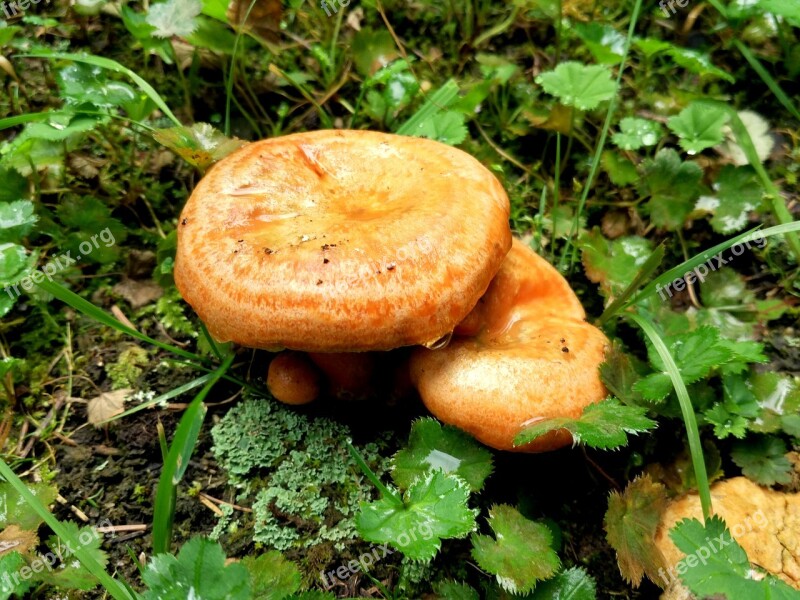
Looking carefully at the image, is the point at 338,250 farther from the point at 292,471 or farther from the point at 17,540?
the point at 17,540

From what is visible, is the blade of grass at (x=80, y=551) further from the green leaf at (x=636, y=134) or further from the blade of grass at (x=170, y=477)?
the green leaf at (x=636, y=134)

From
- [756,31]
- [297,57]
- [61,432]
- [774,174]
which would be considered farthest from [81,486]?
[756,31]

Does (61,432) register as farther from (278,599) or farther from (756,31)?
(756,31)

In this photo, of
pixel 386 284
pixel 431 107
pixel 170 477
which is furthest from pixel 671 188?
pixel 170 477

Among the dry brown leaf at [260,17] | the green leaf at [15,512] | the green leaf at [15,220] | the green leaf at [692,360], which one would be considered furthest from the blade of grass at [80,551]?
the dry brown leaf at [260,17]

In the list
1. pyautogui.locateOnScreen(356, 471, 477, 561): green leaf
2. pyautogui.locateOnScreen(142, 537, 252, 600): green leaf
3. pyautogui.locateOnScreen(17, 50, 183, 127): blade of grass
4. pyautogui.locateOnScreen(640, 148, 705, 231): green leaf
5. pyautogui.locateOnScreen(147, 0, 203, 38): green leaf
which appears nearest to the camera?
pyautogui.locateOnScreen(142, 537, 252, 600): green leaf

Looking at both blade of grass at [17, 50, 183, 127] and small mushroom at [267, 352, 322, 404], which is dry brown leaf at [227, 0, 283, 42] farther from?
small mushroom at [267, 352, 322, 404]

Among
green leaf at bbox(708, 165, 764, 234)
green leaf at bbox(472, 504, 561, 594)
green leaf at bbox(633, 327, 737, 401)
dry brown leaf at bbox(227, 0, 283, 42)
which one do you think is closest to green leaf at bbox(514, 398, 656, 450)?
green leaf at bbox(633, 327, 737, 401)
